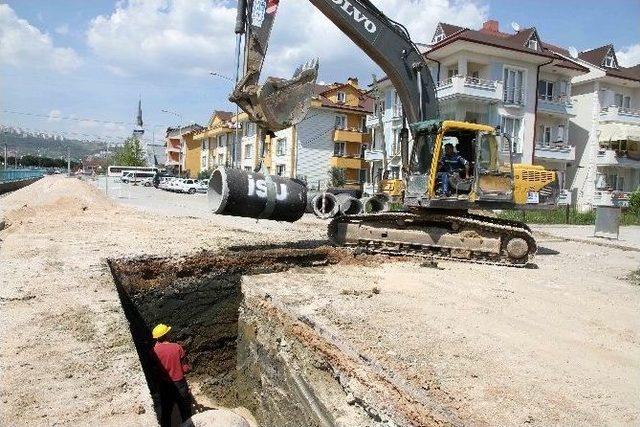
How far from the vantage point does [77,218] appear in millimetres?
16422

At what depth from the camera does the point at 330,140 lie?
140 ft

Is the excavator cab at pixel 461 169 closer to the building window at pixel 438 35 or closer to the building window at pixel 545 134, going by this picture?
the building window at pixel 438 35

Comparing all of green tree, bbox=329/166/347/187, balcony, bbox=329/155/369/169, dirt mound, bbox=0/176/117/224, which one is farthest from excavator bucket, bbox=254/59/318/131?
balcony, bbox=329/155/369/169

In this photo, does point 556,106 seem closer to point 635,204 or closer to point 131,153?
point 635,204

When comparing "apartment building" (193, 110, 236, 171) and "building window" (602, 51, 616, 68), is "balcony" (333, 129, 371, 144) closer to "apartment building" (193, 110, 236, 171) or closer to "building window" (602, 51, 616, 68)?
"building window" (602, 51, 616, 68)

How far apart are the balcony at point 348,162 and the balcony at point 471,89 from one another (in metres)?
15.3

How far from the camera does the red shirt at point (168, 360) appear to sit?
6129 mm

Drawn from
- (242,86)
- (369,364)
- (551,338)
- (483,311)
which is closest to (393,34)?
(242,86)

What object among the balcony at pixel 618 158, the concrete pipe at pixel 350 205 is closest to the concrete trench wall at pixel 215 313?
the concrete pipe at pixel 350 205

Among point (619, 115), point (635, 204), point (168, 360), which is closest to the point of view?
point (168, 360)

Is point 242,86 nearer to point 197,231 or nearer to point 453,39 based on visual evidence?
point 197,231

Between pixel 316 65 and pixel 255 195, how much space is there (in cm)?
235

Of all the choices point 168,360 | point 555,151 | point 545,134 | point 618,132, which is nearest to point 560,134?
point 545,134

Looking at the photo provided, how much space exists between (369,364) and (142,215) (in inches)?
595
